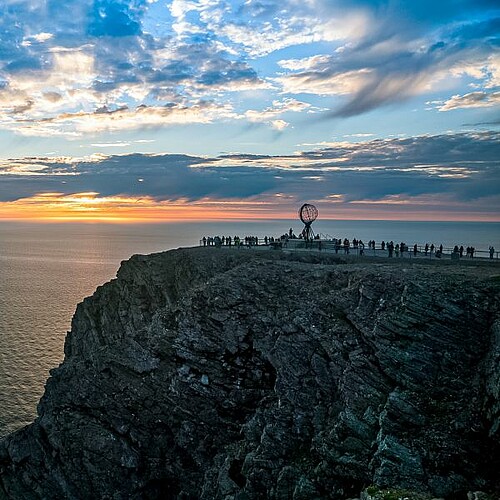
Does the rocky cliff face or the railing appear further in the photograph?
the railing

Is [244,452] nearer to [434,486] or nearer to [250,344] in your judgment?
[250,344]

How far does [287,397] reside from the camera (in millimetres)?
29188

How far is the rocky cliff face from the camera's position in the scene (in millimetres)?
23156

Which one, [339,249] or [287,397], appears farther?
[339,249]

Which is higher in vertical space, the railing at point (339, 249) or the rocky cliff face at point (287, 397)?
the railing at point (339, 249)

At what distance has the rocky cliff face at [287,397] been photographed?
2316cm

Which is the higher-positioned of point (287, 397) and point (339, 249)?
point (339, 249)

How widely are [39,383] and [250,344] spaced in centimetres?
3739

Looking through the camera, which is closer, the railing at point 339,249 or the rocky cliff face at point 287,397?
the rocky cliff face at point 287,397

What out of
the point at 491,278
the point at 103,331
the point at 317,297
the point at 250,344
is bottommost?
the point at 103,331

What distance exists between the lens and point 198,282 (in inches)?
1951

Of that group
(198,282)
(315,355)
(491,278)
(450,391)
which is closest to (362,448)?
(450,391)

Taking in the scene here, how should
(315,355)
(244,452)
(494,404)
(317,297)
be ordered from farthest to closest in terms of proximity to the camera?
(317,297), (315,355), (244,452), (494,404)

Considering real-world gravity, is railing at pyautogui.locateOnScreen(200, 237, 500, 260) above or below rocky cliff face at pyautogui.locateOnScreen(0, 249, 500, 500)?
above
